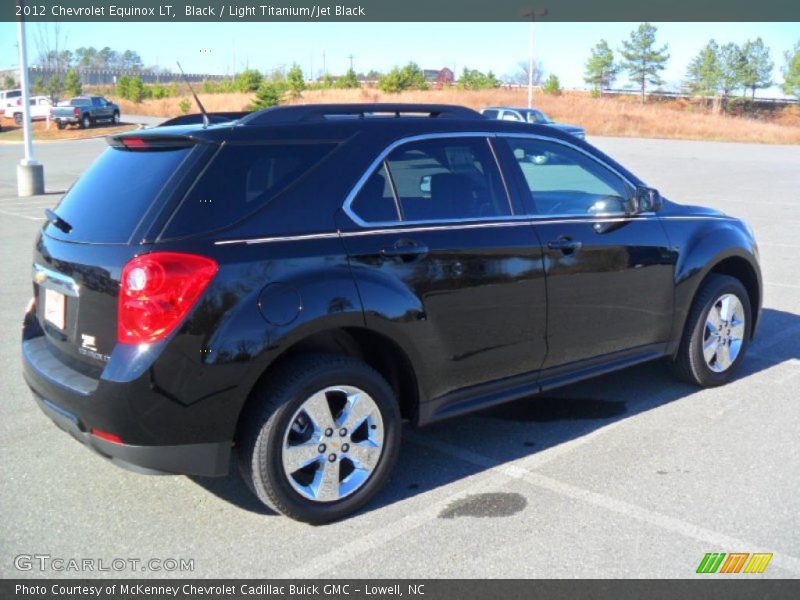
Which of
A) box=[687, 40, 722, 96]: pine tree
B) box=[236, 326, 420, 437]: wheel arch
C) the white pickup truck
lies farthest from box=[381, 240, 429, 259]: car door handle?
box=[687, 40, 722, 96]: pine tree

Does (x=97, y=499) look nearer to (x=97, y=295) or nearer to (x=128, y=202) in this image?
(x=97, y=295)

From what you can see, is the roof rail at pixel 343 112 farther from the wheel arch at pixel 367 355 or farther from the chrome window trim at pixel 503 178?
the wheel arch at pixel 367 355

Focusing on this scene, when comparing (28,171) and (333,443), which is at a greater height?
(28,171)

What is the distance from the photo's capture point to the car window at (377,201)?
4008 mm

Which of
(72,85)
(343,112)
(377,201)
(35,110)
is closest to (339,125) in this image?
(343,112)

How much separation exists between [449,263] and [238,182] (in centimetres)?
111

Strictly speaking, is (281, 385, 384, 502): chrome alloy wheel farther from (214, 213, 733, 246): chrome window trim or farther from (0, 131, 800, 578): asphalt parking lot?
(214, 213, 733, 246): chrome window trim

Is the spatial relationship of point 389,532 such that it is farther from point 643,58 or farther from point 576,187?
point 643,58

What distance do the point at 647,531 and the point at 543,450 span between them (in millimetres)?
1016

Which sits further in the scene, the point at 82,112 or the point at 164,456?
the point at 82,112

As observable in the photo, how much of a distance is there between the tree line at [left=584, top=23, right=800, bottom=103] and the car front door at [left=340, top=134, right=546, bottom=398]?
100376 millimetres

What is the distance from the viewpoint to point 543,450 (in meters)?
4.71

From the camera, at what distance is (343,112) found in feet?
14.2

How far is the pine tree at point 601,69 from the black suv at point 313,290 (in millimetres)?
102408
